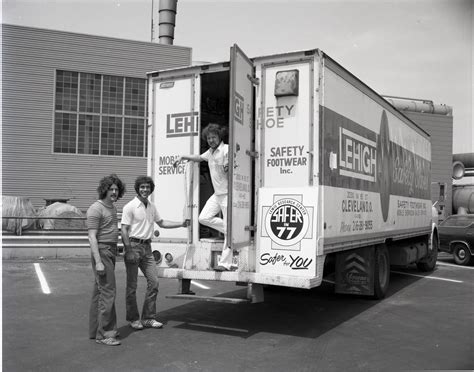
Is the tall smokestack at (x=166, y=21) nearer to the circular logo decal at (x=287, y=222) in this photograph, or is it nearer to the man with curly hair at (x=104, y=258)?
the man with curly hair at (x=104, y=258)

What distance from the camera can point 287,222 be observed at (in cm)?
613

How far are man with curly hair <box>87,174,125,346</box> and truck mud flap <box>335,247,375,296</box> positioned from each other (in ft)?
13.2

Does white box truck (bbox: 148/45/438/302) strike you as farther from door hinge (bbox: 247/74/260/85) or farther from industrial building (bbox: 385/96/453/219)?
industrial building (bbox: 385/96/453/219)

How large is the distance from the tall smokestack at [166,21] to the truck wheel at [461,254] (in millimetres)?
19421

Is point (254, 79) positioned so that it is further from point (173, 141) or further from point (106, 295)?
point (106, 295)

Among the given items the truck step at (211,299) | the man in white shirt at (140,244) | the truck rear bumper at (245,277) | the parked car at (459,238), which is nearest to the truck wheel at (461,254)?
the parked car at (459,238)

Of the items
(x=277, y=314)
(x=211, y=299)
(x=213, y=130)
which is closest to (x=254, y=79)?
(x=213, y=130)

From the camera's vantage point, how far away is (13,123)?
21.5 meters

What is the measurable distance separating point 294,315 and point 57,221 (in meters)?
11.0

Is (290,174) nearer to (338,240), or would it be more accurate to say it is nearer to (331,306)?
(338,240)

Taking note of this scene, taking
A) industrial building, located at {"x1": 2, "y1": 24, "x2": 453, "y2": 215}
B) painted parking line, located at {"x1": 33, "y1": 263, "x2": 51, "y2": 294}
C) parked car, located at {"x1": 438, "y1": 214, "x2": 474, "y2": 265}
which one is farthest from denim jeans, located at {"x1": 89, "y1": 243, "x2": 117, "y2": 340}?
industrial building, located at {"x1": 2, "y1": 24, "x2": 453, "y2": 215}

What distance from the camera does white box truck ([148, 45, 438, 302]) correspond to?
20.0 ft

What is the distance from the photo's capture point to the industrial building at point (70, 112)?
21541 millimetres

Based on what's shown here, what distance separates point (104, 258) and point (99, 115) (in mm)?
17665
